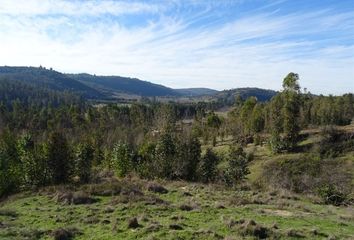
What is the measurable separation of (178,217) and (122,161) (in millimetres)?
38210

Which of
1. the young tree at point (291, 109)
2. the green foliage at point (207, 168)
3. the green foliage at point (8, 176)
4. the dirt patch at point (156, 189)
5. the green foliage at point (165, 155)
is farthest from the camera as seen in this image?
the young tree at point (291, 109)

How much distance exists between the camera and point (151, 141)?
7675 centimetres

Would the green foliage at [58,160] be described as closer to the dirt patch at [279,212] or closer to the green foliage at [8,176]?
the green foliage at [8,176]

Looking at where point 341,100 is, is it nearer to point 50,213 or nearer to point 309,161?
point 309,161

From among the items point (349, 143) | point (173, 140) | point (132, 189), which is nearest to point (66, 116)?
point (173, 140)

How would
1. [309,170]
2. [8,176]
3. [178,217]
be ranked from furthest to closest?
[309,170]
[8,176]
[178,217]

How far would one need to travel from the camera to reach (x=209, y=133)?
115 m

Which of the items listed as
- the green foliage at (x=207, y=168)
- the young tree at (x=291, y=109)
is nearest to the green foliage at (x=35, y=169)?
the green foliage at (x=207, y=168)

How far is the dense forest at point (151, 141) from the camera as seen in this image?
49.6 metres

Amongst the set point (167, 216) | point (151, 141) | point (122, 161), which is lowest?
point (122, 161)

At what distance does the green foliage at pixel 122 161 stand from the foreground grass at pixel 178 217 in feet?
81.6

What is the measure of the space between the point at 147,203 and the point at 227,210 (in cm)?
615

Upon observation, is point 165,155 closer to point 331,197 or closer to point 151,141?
point 151,141

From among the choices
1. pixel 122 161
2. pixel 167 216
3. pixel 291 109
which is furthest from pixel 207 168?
pixel 291 109
